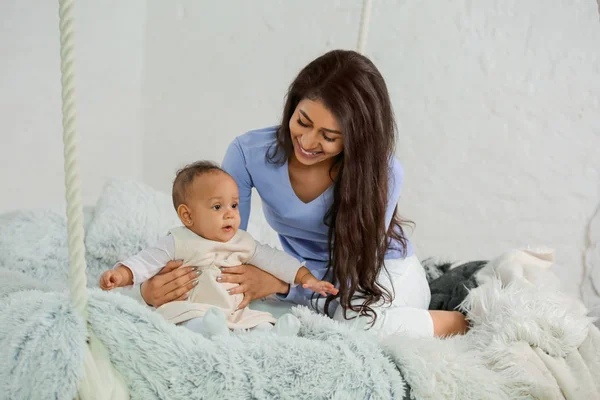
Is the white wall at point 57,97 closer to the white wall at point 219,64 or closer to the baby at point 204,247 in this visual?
the white wall at point 219,64

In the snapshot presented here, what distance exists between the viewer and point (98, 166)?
8.04ft

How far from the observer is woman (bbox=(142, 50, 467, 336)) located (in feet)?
4.21

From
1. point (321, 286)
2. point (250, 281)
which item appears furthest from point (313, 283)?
point (250, 281)

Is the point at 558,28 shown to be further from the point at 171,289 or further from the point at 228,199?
the point at 171,289

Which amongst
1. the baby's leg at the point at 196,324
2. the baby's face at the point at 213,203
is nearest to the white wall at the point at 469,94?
the baby's face at the point at 213,203

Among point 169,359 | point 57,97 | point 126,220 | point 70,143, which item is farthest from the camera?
point 57,97

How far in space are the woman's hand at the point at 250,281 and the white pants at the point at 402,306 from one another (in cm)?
16

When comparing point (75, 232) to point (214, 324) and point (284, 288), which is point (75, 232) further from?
point (284, 288)

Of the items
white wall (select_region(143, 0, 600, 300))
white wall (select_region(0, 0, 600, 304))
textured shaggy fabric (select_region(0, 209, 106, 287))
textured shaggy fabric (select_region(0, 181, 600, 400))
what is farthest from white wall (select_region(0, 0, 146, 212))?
textured shaggy fabric (select_region(0, 181, 600, 400))

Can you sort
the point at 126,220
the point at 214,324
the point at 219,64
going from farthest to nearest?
the point at 219,64 → the point at 126,220 → the point at 214,324

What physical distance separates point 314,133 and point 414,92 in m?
1.09

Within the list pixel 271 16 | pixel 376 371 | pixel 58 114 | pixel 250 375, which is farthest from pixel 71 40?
pixel 271 16

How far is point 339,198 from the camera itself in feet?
4.53

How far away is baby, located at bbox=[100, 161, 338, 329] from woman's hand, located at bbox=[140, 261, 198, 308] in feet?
0.04
